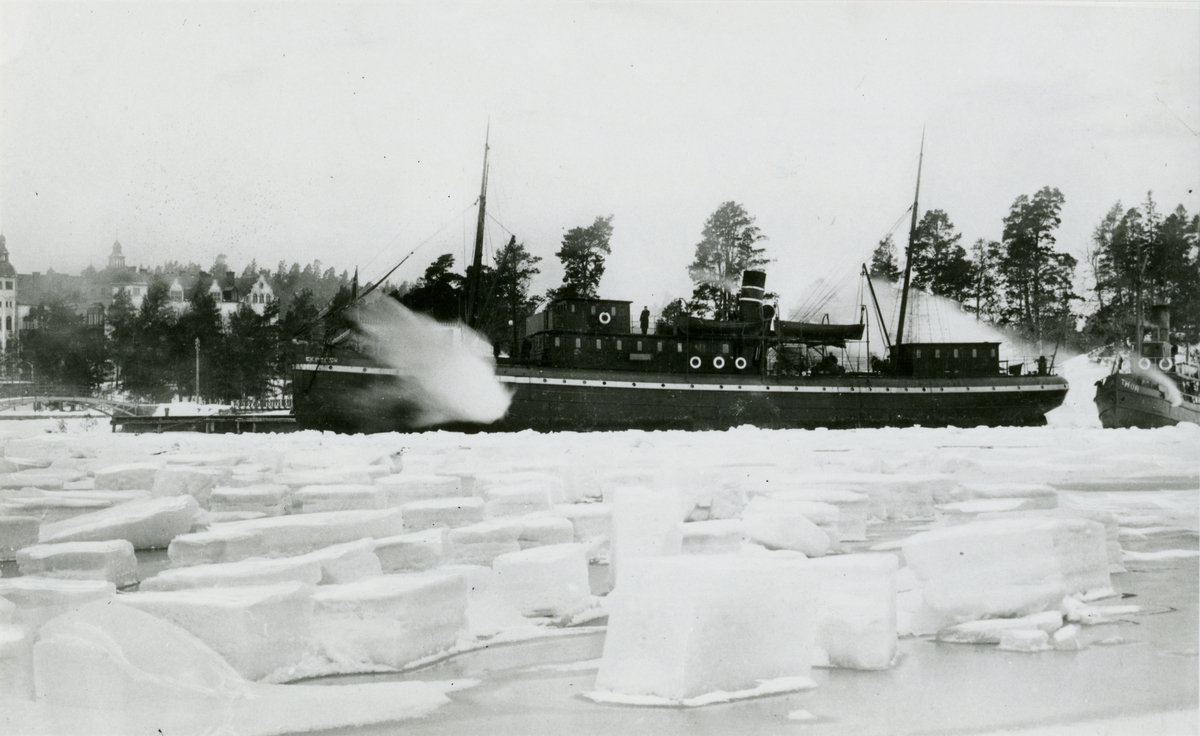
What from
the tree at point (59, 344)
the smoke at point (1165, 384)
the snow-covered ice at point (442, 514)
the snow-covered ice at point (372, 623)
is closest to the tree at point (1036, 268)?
the smoke at point (1165, 384)

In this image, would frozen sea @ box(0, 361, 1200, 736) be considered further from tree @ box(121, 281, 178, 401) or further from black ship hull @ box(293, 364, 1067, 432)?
black ship hull @ box(293, 364, 1067, 432)

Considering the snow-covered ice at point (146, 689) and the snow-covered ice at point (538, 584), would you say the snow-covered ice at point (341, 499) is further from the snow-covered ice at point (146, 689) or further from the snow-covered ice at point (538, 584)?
the snow-covered ice at point (146, 689)

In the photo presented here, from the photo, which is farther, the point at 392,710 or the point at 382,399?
the point at 382,399

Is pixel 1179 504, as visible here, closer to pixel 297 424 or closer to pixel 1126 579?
pixel 1126 579

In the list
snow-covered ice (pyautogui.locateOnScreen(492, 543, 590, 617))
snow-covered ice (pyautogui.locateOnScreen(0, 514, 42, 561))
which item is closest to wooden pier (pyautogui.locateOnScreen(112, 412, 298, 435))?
snow-covered ice (pyautogui.locateOnScreen(0, 514, 42, 561))

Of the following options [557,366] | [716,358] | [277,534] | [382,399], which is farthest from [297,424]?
[277,534]
